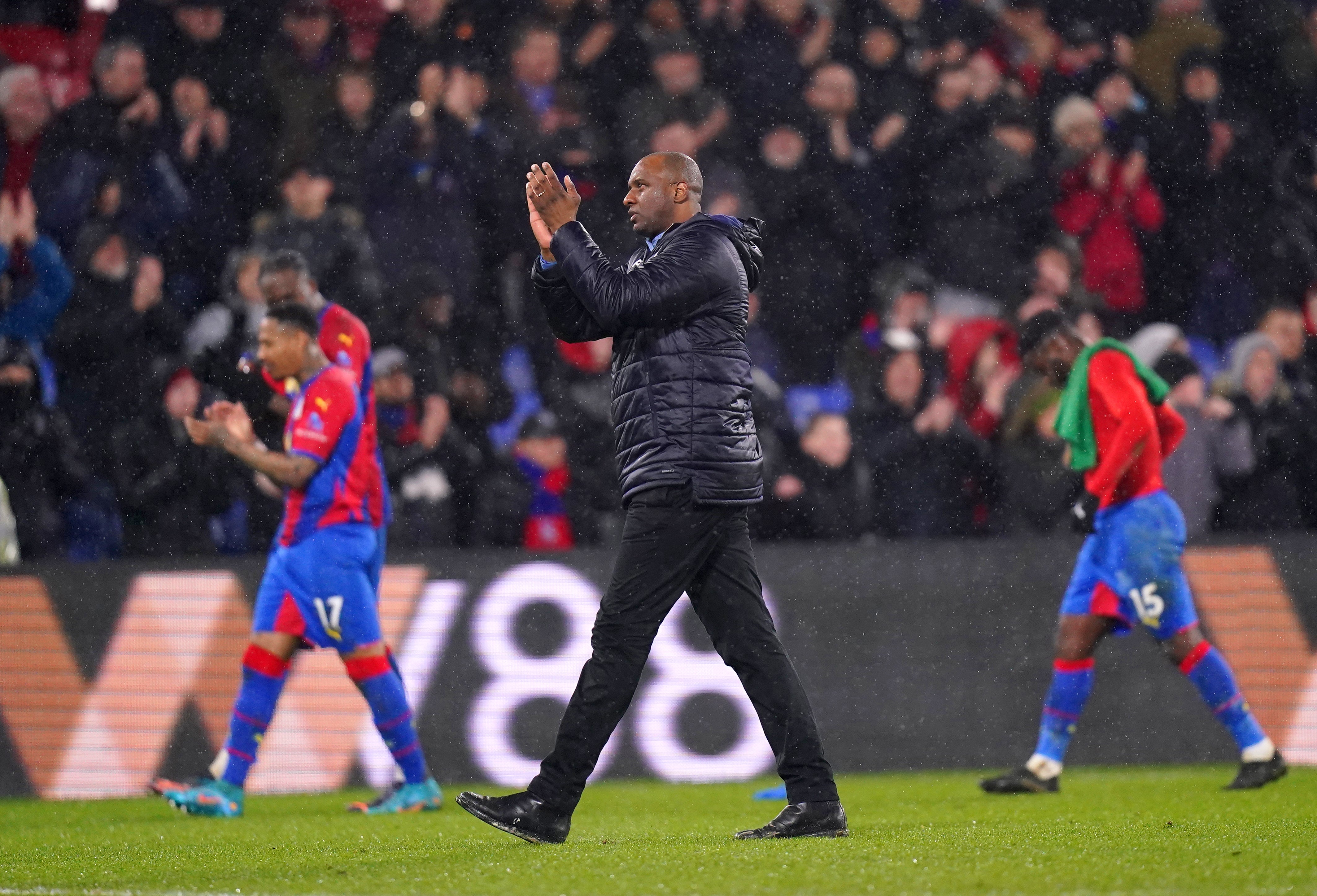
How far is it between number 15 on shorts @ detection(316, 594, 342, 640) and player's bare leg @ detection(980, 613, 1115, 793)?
2.82 meters

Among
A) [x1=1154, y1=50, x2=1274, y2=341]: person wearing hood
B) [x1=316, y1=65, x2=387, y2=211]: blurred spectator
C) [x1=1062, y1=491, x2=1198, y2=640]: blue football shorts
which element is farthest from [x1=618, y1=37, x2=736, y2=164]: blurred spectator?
[x1=1062, y1=491, x2=1198, y2=640]: blue football shorts

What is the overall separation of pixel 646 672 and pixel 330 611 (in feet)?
6.70

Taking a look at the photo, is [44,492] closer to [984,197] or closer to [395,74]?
[395,74]

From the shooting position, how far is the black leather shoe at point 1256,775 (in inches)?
281

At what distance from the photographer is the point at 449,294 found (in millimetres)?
9727

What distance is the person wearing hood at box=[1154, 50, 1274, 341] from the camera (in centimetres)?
1046

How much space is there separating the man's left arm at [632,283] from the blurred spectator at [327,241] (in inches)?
192

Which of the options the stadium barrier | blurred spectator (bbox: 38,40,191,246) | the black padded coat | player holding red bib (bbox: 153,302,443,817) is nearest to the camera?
the black padded coat

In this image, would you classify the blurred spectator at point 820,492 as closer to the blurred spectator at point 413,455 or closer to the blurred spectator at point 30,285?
the blurred spectator at point 413,455

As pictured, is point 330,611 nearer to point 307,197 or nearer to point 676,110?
point 307,197

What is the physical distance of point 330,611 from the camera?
669cm

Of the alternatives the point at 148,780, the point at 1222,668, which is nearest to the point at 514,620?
the point at 148,780

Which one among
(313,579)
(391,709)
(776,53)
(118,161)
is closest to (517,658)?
(391,709)

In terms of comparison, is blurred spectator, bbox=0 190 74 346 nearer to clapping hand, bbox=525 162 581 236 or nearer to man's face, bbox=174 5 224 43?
man's face, bbox=174 5 224 43
